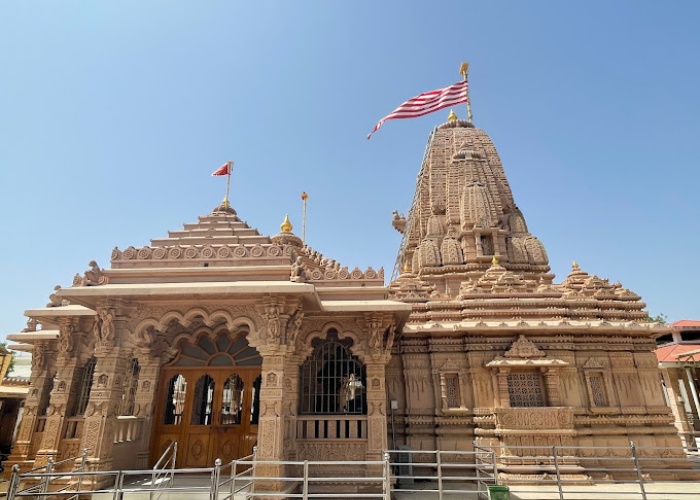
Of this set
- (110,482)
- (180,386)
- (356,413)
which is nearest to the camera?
(110,482)

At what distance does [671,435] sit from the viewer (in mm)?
12117

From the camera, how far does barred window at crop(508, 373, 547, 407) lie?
12.0 meters

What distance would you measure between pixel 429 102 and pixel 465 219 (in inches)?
265

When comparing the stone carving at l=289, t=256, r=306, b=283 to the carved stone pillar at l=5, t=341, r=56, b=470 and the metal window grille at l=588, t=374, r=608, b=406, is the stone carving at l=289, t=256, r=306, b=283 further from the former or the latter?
the metal window grille at l=588, t=374, r=608, b=406

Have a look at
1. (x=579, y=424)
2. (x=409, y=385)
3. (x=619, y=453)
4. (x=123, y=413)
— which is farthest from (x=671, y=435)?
(x=123, y=413)

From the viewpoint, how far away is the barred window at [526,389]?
12.0 m

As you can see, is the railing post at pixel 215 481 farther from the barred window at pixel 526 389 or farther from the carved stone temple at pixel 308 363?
the barred window at pixel 526 389

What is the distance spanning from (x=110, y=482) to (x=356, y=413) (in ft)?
18.9

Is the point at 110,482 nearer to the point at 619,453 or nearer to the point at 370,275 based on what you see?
the point at 370,275

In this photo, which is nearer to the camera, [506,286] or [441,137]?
[506,286]

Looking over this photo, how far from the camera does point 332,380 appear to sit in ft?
35.3

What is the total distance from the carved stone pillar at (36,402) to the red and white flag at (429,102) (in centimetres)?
1498

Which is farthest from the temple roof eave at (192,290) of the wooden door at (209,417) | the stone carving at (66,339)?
the stone carving at (66,339)

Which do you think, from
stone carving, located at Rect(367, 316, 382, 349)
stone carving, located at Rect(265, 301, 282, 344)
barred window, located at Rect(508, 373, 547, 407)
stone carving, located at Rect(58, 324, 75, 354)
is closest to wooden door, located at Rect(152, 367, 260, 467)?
stone carving, located at Rect(265, 301, 282, 344)
